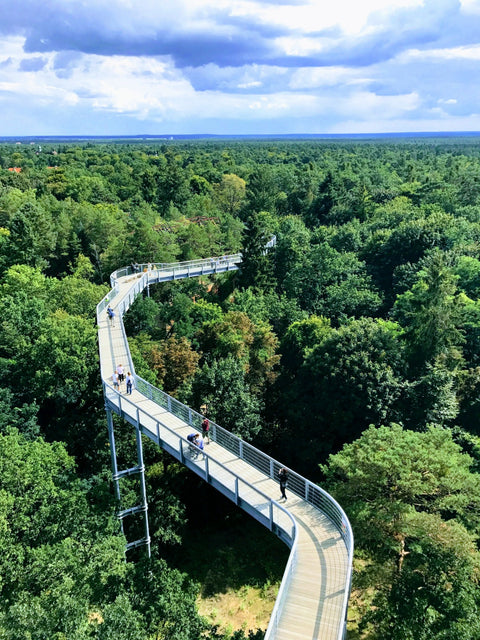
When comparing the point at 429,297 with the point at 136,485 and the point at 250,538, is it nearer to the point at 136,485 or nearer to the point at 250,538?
the point at 250,538

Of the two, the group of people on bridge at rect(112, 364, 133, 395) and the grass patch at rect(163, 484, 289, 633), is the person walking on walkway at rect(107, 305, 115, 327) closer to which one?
the group of people on bridge at rect(112, 364, 133, 395)

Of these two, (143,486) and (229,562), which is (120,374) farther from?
(229,562)

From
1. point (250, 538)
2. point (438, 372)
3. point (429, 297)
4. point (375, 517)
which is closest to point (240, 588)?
point (250, 538)

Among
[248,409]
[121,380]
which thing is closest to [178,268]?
[121,380]

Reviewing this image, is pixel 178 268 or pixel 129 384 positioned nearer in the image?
pixel 129 384

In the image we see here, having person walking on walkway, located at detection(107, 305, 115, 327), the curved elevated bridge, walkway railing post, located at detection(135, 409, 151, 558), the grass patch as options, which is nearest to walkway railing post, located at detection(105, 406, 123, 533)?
the curved elevated bridge

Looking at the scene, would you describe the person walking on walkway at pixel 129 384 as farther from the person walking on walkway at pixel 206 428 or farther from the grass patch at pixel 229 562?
the grass patch at pixel 229 562
